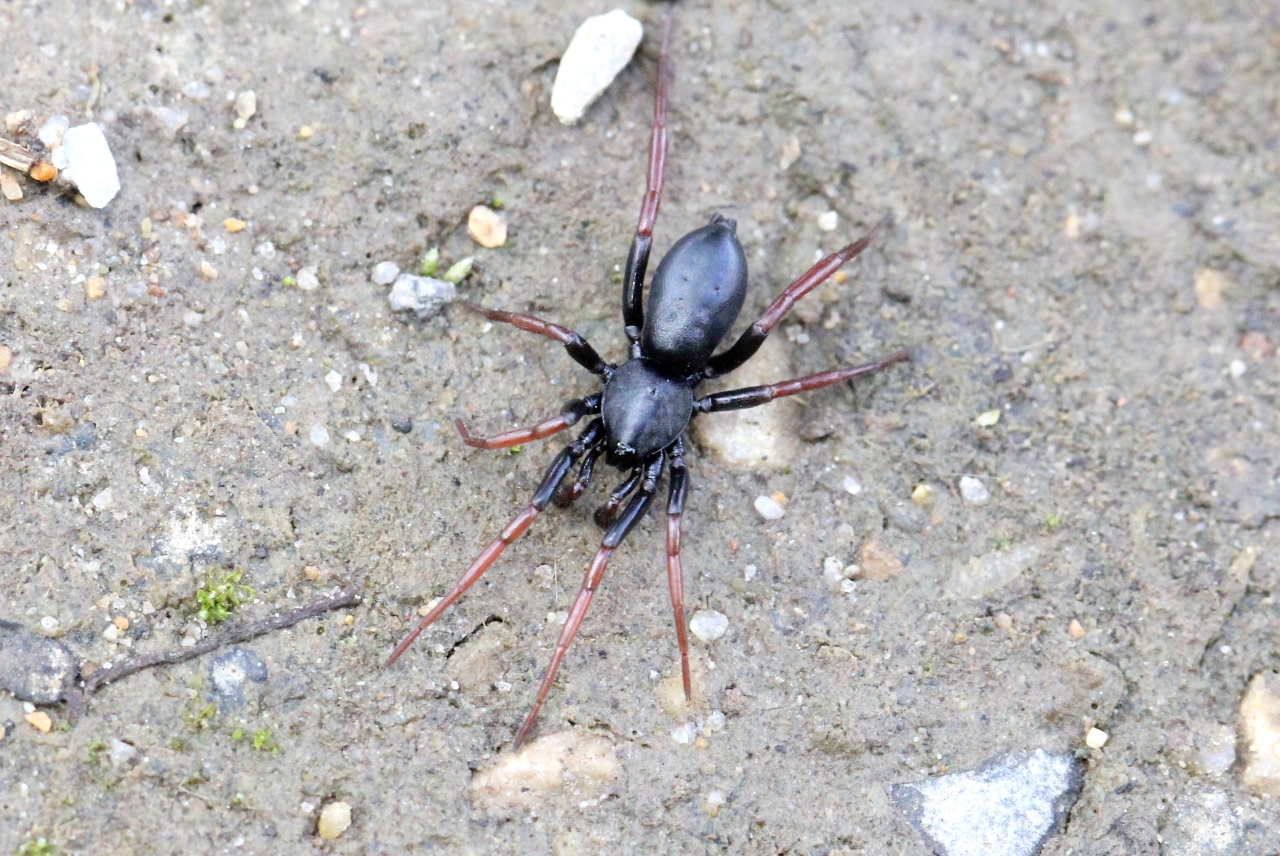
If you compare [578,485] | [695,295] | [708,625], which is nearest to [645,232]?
[695,295]

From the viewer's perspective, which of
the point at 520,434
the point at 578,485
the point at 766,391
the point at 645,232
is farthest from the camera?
the point at 645,232

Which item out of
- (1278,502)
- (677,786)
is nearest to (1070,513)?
(1278,502)

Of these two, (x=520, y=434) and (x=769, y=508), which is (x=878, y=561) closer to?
(x=769, y=508)

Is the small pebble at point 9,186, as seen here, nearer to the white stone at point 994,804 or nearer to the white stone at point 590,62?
the white stone at point 590,62

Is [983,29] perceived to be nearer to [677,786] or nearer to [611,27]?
[611,27]

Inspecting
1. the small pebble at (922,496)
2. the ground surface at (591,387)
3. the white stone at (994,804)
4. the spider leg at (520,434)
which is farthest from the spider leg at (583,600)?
the white stone at (994,804)
